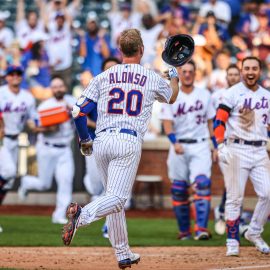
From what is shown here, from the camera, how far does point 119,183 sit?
7.66 meters

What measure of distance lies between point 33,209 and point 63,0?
5.29 m

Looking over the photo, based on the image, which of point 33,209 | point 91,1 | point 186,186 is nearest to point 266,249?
point 186,186

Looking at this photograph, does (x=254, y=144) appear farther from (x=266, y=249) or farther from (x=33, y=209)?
(x=33, y=209)

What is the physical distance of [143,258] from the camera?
9438 mm

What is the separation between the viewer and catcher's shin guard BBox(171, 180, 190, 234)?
38.1ft

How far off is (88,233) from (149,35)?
7.13 meters

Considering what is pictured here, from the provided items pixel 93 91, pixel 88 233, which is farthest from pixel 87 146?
pixel 88 233

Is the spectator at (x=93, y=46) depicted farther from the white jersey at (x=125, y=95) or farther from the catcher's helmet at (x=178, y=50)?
the white jersey at (x=125, y=95)

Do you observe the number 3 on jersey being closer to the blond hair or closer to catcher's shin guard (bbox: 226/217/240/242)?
the blond hair

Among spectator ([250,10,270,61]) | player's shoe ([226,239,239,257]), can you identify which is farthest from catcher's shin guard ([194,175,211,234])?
spectator ([250,10,270,61])

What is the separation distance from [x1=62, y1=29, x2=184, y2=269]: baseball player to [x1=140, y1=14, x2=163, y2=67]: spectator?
10.4 meters

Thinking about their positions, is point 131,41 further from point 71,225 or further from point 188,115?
point 188,115

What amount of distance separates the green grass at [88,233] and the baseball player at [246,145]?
1405mm

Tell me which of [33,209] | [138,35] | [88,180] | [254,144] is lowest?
[33,209]
